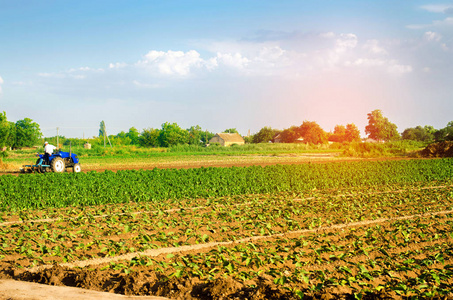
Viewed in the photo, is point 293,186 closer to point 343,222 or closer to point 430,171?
point 343,222

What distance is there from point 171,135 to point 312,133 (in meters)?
35.4

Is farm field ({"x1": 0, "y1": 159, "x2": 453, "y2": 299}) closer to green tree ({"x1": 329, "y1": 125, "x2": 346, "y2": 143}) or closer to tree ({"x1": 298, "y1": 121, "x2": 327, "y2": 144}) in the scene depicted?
tree ({"x1": 298, "y1": 121, "x2": 327, "y2": 144})

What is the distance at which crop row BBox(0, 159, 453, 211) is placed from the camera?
44.1 ft

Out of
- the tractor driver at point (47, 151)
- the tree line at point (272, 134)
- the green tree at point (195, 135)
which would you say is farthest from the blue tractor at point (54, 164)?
the green tree at point (195, 135)

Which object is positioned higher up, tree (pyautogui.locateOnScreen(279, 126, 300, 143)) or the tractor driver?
tree (pyautogui.locateOnScreen(279, 126, 300, 143))

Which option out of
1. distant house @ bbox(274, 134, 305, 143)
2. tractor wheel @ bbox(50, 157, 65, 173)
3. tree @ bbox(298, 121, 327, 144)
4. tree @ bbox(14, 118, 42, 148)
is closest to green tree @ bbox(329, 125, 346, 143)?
tree @ bbox(298, 121, 327, 144)

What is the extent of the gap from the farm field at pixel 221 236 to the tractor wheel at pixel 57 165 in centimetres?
472

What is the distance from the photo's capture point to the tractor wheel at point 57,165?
19125 mm

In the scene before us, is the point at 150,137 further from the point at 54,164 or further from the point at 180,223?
the point at 180,223

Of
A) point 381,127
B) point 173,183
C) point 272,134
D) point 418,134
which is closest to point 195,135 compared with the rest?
point 272,134

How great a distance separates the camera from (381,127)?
99250mm

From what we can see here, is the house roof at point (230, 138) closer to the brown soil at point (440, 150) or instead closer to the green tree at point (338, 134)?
the green tree at point (338, 134)

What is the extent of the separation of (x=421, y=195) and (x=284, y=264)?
427 inches

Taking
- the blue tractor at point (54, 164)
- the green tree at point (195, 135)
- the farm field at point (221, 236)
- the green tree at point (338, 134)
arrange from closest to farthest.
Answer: the farm field at point (221, 236) < the blue tractor at point (54, 164) < the green tree at point (195, 135) < the green tree at point (338, 134)
